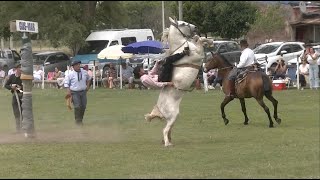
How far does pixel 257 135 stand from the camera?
13.1m

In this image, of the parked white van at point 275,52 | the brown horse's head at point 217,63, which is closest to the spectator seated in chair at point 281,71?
the parked white van at point 275,52

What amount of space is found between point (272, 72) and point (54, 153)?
1775 centimetres

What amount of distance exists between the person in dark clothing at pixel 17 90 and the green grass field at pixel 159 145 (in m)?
0.38

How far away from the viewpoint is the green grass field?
8.02 metres

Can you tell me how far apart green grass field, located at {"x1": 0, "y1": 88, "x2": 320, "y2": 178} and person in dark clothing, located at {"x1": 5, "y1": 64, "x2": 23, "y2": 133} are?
38 cm

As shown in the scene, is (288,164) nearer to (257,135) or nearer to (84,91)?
(257,135)

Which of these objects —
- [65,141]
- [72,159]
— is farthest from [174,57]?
[65,141]

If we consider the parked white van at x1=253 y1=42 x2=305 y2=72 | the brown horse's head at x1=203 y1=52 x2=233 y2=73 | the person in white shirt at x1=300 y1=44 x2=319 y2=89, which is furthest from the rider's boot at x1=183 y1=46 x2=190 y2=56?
the parked white van at x1=253 y1=42 x2=305 y2=72

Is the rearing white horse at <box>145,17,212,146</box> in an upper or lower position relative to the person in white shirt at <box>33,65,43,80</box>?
upper

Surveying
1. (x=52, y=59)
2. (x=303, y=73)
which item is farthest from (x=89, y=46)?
(x=303, y=73)

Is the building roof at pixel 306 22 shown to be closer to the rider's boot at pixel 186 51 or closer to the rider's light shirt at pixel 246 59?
the rider's boot at pixel 186 51

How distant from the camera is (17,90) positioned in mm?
14508

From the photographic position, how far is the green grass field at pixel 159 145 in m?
8.02

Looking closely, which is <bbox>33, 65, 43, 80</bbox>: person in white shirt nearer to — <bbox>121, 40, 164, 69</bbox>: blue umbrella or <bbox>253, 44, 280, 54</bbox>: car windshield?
<bbox>121, 40, 164, 69</bbox>: blue umbrella
